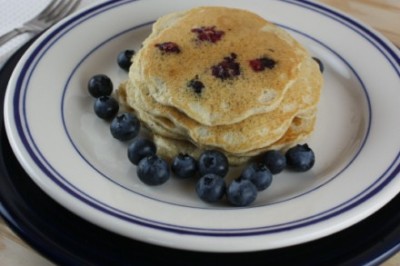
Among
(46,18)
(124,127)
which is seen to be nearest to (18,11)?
(46,18)

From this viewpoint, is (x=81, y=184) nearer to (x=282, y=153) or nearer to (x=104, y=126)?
(x=104, y=126)

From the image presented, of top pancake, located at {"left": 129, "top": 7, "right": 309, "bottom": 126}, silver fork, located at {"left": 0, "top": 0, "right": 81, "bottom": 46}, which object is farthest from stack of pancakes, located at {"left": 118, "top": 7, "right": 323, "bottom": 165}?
silver fork, located at {"left": 0, "top": 0, "right": 81, "bottom": 46}

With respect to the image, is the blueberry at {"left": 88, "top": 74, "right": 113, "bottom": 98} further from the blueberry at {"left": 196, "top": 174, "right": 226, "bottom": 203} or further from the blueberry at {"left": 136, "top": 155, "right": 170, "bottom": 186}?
the blueberry at {"left": 196, "top": 174, "right": 226, "bottom": 203}

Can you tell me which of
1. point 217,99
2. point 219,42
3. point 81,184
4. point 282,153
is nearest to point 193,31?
point 219,42

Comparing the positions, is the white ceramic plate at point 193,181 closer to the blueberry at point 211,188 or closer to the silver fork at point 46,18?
the blueberry at point 211,188

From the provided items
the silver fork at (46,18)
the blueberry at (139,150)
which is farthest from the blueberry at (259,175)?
the silver fork at (46,18)

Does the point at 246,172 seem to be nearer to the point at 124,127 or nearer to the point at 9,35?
the point at 124,127
